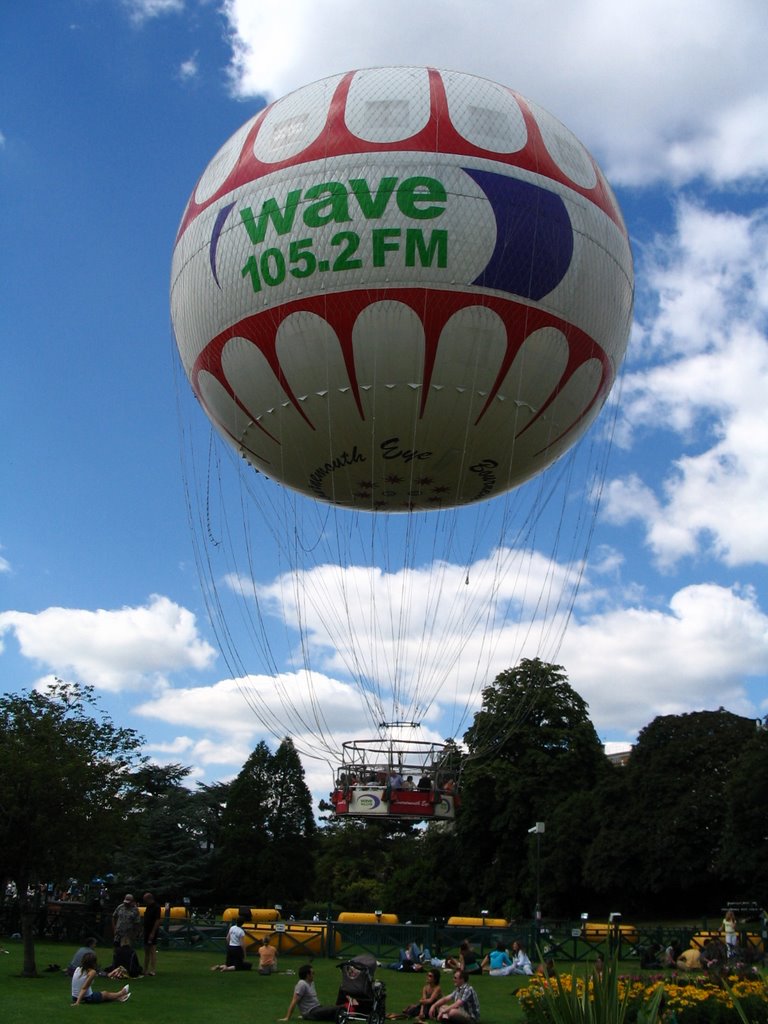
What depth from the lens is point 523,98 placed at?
Answer: 17797 mm

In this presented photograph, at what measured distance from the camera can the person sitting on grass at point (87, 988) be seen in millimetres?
14203

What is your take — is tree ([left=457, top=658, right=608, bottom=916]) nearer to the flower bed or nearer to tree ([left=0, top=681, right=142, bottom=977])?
tree ([left=0, top=681, right=142, bottom=977])

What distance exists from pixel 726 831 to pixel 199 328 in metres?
35.3

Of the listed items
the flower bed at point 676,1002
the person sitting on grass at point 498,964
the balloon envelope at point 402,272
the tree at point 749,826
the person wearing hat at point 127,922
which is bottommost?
the person sitting on grass at point 498,964

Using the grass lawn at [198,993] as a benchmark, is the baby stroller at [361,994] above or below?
above

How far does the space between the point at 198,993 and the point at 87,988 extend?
2.28m

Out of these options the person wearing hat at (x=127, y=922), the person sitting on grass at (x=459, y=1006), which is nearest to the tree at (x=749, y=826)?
the person wearing hat at (x=127, y=922)

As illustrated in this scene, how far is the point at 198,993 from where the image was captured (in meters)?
16.0

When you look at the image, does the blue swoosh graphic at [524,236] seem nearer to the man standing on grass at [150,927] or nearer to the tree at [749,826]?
the man standing on grass at [150,927]

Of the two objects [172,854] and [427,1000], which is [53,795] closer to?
[427,1000]

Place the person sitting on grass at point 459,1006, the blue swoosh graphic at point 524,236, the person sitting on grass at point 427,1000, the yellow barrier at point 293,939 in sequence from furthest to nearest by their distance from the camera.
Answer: the yellow barrier at point 293,939 → the blue swoosh graphic at point 524,236 → the person sitting on grass at point 427,1000 → the person sitting on grass at point 459,1006

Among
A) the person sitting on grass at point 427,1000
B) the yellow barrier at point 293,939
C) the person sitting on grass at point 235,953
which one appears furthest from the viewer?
the yellow barrier at point 293,939

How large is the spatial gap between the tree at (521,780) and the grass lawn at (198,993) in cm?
2984

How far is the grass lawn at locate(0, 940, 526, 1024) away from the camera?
13297 mm
